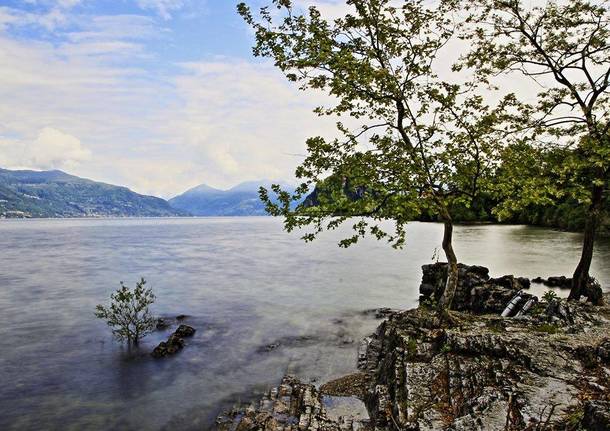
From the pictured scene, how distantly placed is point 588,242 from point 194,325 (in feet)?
87.1

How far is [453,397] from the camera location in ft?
34.6

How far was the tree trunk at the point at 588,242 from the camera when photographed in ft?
65.7

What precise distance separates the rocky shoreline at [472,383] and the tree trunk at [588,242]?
13.1 feet

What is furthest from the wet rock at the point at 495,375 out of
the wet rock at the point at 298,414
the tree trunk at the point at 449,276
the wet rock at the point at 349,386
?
the wet rock at the point at 349,386

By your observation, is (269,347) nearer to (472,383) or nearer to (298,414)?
(298,414)

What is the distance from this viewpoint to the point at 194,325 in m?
32.2

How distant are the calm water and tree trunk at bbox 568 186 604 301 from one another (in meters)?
12.6

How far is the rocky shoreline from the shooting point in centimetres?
908

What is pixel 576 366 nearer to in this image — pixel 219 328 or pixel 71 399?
pixel 71 399

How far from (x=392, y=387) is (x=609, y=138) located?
13.8 meters

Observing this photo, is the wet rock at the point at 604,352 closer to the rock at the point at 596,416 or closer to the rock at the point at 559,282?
the rock at the point at 596,416

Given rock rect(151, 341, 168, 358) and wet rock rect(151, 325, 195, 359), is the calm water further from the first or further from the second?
wet rock rect(151, 325, 195, 359)

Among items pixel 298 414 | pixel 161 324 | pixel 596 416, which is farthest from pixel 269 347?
pixel 596 416

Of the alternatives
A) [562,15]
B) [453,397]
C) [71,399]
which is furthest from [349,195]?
[71,399]
